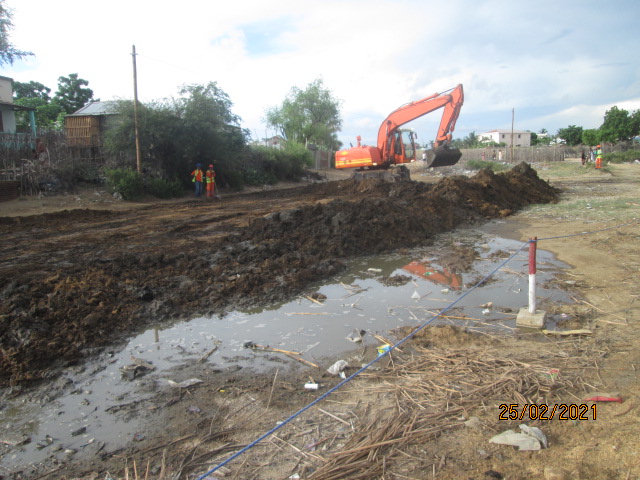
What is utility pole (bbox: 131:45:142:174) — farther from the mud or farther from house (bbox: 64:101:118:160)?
the mud

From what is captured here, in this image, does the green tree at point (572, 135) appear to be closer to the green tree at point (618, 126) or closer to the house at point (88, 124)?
the green tree at point (618, 126)

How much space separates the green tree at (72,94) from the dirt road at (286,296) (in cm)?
3422

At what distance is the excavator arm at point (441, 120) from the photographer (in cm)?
1827

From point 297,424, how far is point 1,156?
19.2m

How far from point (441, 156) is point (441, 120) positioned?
1.85 meters

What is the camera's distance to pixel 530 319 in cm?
524

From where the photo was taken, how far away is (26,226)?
12438mm

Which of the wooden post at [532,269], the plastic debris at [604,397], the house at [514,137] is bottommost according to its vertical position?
the plastic debris at [604,397]

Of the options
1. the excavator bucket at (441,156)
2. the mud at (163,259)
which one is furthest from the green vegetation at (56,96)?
the excavator bucket at (441,156)

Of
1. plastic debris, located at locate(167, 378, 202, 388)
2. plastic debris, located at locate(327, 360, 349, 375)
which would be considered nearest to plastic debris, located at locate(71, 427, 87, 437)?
plastic debris, located at locate(167, 378, 202, 388)

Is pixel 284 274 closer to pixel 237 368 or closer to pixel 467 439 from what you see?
pixel 237 368

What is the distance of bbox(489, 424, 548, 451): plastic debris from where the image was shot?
293 centimetres
